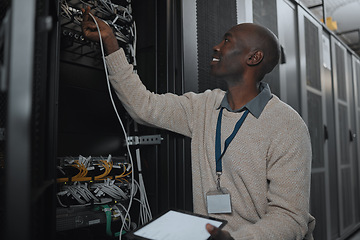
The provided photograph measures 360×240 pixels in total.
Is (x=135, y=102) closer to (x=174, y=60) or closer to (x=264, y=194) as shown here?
(x=174, y=60)

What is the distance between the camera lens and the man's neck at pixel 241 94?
1.34m

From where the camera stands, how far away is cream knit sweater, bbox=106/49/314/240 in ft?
3.72

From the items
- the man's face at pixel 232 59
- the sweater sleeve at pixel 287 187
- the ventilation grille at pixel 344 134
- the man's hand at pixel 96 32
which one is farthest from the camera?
the ventilation grille at pixel 344 134

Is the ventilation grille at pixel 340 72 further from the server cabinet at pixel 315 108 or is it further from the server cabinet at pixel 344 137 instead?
the server cabinet at pixel 315 108

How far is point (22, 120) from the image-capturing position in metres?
0.50

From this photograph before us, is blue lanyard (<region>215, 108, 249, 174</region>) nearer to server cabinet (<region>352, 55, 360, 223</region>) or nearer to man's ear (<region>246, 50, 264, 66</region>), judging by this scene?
man's ear (<region>246, 50, 264, 66</region>)

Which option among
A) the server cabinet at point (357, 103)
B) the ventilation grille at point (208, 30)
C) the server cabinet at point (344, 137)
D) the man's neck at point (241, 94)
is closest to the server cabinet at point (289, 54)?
the ventilation grille at point (208, 30)

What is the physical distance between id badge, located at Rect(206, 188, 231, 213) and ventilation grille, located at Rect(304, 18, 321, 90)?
1.73 meters

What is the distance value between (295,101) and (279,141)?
120 centimetres

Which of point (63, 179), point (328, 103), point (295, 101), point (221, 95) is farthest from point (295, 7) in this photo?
point (63, 179)

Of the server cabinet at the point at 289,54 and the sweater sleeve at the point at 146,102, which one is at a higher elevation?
the server cabinet at the point at 289,54

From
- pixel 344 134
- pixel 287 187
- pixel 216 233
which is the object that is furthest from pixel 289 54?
pixel 216 233

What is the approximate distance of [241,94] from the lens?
1.34 metres

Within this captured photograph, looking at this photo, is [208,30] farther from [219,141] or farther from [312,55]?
[312,55]
